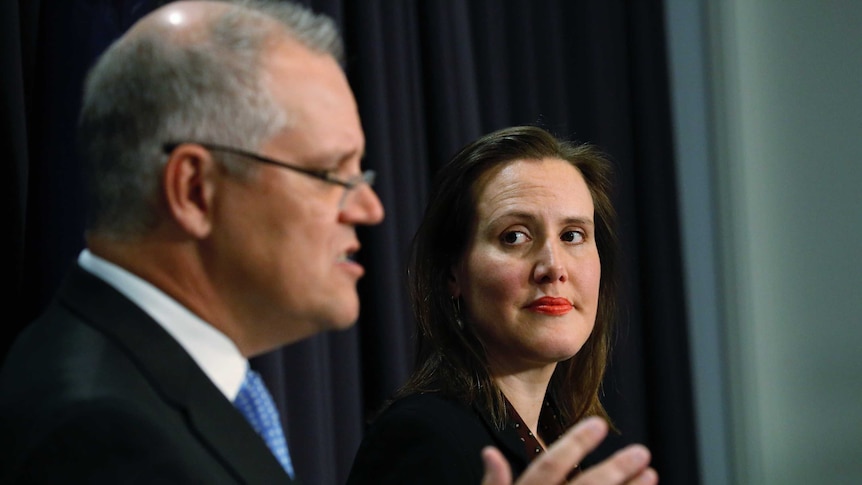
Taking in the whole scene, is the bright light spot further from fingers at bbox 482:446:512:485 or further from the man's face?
fingers at bbox 482:446:512:485

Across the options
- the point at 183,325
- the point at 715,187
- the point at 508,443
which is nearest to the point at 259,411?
the point at 183,325

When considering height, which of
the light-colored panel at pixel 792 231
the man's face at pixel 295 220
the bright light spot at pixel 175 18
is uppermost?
the bright light spot at pixel 175 18

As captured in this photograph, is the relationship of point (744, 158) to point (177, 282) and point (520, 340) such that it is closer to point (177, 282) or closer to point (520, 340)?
point (520, 340)

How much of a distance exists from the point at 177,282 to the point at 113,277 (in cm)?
6

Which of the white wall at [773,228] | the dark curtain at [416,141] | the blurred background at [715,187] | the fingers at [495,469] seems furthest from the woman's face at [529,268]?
the white wall at [773,228]

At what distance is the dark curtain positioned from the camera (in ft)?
6.15

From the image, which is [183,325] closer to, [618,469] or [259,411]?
[259,411]

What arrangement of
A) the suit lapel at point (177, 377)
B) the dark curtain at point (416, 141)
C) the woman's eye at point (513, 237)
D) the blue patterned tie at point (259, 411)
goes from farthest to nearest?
the dark curtain at point (416, 141) < the woman's eye at point (513, 237) < the blue patterned tie at point (259, 411) < the suit lapel at point (177, 377)

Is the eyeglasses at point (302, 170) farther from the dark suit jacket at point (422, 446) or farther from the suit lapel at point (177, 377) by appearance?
the dark suit jacket at point (422, 446)

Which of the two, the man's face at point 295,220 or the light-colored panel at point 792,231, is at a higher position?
the man's face at point 295,220

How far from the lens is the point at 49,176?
188 centimetres

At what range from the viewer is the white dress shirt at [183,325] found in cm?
104

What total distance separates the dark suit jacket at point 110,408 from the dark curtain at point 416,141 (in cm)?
83

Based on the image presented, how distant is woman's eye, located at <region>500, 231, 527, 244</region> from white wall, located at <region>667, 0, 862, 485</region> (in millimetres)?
1538
